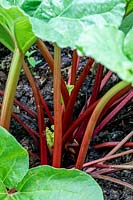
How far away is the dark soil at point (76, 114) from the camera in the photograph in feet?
4.07

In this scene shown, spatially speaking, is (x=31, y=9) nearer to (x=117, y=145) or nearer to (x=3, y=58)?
(x=117, y=145)

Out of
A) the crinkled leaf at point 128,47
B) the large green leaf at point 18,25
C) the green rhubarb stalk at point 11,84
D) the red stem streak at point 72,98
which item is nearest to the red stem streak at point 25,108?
the red stem streak at point 72,98

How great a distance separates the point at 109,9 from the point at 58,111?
0.80 feet

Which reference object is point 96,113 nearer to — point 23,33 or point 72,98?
point 23,33

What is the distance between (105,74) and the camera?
151 centimetres

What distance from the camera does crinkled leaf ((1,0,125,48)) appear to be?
Result: 0.76m

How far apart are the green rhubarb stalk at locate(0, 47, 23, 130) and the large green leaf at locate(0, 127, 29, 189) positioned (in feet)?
0.52

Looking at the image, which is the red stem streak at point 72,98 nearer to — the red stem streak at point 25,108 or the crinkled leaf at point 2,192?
the red stem streak at point 25,108

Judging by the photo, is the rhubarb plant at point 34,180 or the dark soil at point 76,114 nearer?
the rhubarb plant at point 34,180

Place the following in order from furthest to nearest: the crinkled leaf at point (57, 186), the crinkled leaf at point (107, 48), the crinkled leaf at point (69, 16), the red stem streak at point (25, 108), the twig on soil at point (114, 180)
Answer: the red stem streak at point (25, 108), the twig on soil at point (114, 180), the crinkled leaf at point (57, 186), the crinkled leaf at point (69, 16), the crinkled leaf at point (107, 48)

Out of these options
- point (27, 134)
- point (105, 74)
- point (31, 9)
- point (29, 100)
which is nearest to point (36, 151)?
point (27, 134)

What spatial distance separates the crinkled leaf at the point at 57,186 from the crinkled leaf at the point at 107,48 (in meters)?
0.28

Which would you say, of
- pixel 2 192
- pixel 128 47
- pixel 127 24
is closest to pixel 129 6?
pixel 127 24

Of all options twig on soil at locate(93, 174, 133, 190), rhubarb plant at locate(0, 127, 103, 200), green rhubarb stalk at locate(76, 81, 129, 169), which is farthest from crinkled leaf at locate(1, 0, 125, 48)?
twig on soil at locate(93, 174, 133, 190)
